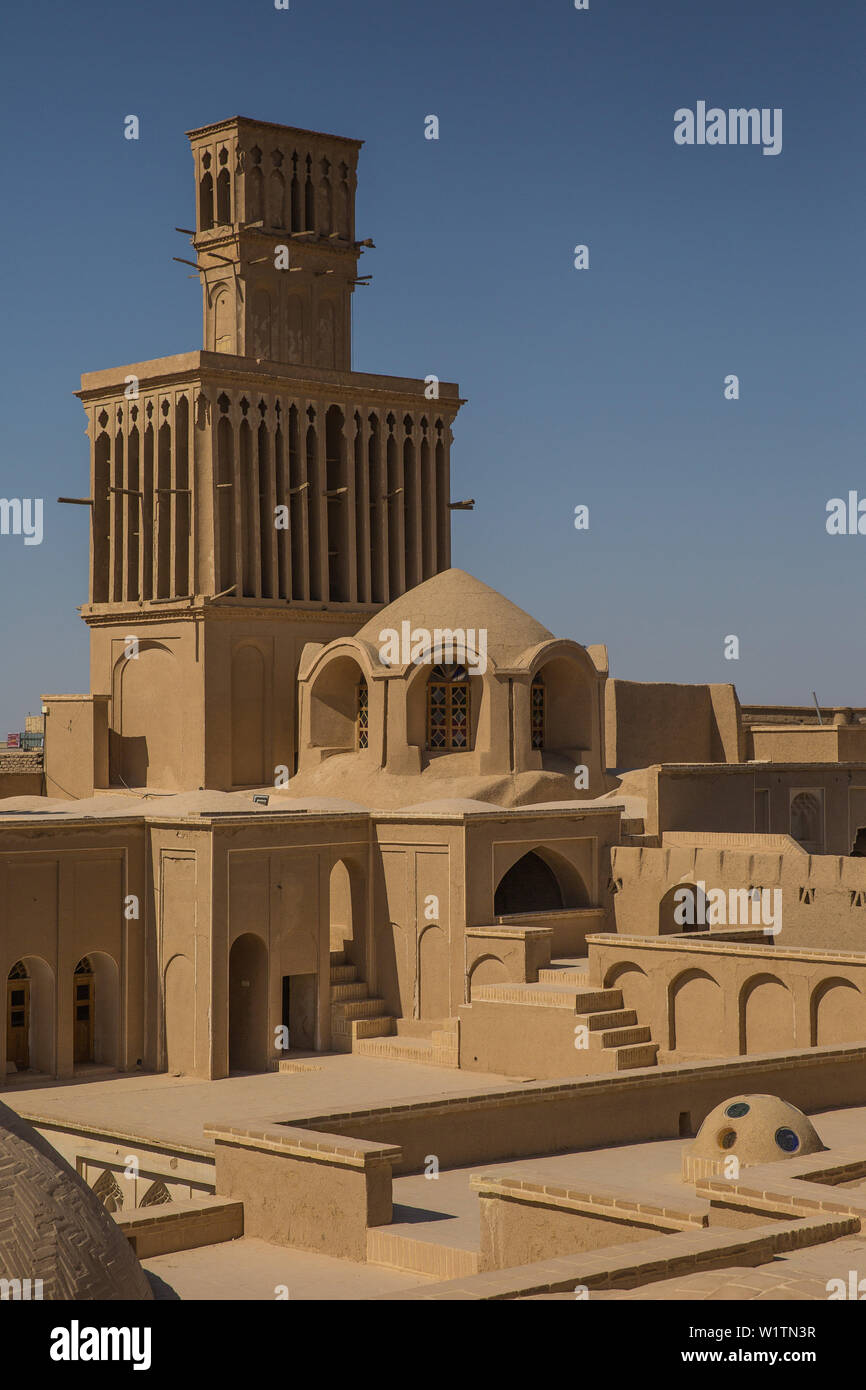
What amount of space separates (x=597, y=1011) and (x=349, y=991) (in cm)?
433

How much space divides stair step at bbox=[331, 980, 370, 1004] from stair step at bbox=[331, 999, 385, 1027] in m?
0.08

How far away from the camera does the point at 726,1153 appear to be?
16.6 m

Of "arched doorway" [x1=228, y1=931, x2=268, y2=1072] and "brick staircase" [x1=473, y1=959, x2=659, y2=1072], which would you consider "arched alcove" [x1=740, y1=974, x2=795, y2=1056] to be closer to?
"brick staircase" [x1=473, y1=959, x2=659, y2=1072]

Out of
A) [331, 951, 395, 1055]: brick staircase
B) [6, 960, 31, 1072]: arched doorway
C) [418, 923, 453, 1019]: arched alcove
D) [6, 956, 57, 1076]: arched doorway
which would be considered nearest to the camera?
[6, 956, 57, 1076]: arched doorway

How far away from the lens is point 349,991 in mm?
28031

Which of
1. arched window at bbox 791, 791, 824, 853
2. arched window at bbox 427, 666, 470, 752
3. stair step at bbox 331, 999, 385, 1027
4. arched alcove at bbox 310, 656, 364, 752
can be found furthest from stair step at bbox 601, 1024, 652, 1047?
arched alcove at bbox 310, 656, 364, 752

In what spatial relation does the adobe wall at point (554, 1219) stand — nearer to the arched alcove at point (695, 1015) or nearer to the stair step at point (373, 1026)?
the arched alcove at point (695, 1015)

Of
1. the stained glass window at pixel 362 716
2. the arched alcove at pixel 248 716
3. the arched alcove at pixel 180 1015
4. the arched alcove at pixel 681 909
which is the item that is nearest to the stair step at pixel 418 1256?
the arched alcove at pixel 180 1015

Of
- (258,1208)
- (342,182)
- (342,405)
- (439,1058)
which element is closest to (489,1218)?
(258,1208)

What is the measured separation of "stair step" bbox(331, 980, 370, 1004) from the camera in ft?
91.4

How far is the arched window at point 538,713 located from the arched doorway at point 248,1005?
6.92 meters

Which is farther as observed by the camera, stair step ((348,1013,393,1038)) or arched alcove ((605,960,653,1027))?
stair step ((348,1013,393,1038))

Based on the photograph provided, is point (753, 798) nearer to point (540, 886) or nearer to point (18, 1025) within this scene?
point (540, 886)

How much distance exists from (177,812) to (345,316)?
13.7 metres
